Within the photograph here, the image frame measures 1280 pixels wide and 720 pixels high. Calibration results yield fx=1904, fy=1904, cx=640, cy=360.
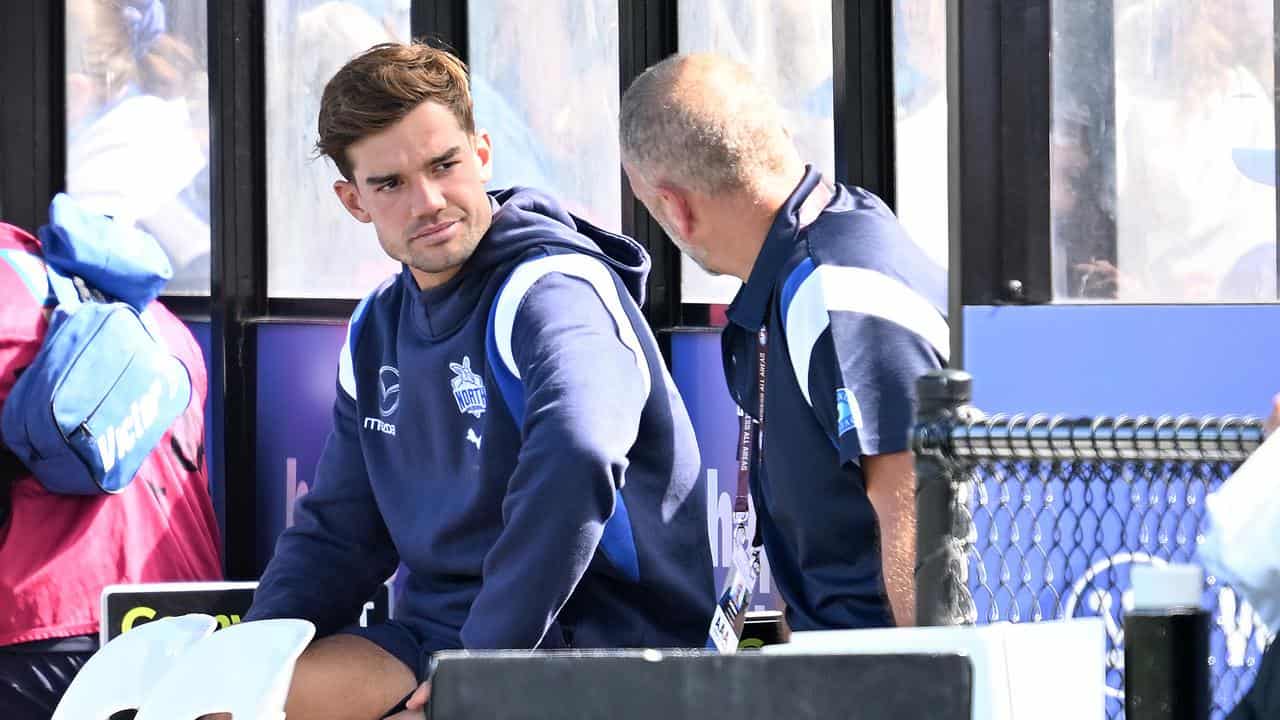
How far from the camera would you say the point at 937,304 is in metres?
2.58

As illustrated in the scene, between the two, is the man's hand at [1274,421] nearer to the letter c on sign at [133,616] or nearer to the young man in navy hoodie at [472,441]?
the young man in navy hoodie at [472,441]

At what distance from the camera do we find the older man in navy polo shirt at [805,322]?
2416 mm

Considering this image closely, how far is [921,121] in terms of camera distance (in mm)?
3699

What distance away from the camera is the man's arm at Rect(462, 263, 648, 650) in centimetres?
271

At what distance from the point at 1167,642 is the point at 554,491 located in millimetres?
1422

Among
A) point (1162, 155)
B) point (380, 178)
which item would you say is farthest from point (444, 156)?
point (1162, 155)

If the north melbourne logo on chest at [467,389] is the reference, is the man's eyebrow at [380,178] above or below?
above

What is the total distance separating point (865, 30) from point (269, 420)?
76.5 inches

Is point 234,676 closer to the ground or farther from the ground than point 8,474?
closer to the ground

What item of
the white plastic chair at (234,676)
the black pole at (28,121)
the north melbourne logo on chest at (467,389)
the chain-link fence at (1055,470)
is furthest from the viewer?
the black pole at (28,121)

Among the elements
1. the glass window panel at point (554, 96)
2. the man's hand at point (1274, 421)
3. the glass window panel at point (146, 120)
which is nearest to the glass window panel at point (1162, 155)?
the man's hand at point (1274, 421)

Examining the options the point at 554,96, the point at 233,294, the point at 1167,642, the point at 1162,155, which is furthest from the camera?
the point at 233,294

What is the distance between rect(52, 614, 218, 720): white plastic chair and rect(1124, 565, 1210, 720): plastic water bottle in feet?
5.60

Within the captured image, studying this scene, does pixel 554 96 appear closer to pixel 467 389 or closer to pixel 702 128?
pixel 467 389
